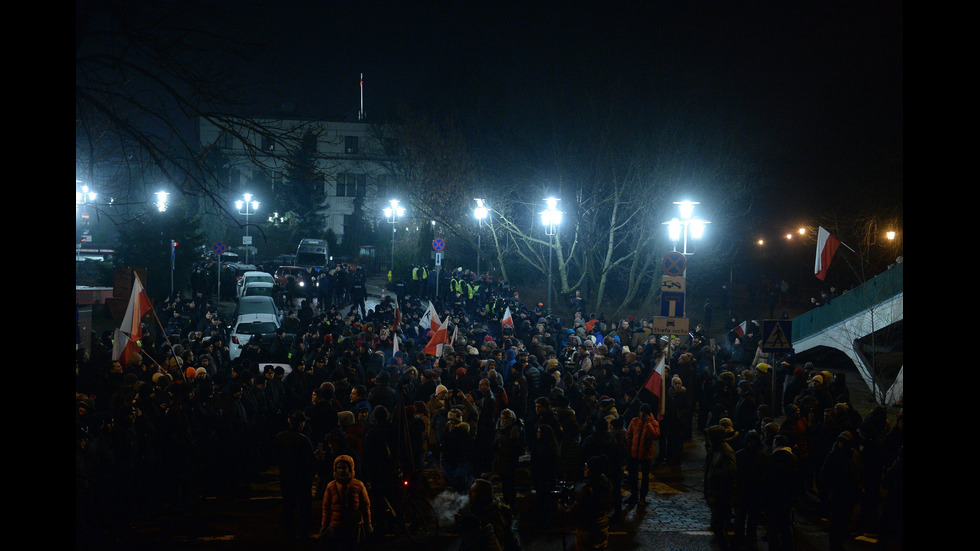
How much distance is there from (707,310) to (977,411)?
2522 centimetres

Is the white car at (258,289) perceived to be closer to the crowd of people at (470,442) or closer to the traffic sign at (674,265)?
the crowd of people at (470,442)

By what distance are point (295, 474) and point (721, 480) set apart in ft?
16.1

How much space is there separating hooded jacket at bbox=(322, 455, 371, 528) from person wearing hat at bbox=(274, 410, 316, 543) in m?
1.16

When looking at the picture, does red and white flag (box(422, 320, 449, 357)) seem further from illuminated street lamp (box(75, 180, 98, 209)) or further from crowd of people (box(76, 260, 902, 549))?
illuminated street lamp (box(75, 180, 98, 209))

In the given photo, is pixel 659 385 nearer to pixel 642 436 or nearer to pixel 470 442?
pixel 642 436

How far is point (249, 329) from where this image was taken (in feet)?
70.9

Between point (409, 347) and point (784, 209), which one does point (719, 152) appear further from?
point (784, 209)

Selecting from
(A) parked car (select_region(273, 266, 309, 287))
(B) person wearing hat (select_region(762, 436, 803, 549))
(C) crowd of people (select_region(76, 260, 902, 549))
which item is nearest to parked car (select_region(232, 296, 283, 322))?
(A) parked car (select_region(273, 266, 309, 287))

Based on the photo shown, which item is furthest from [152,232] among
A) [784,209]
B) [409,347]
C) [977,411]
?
[784,209]

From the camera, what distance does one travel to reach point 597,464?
6492 mm

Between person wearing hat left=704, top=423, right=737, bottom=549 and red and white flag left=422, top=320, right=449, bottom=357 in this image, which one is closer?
person wearing hat left=704, top=423, right=737, bottom=549

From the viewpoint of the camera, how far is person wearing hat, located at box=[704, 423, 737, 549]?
8234 millimetres

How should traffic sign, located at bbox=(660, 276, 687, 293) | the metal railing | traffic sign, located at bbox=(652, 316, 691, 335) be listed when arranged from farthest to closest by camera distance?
the metal railing < traffic sign, located at bbox=(660, 276, 687, 293) < traffic sign, located at bbox=(652, 316, 691, 335)

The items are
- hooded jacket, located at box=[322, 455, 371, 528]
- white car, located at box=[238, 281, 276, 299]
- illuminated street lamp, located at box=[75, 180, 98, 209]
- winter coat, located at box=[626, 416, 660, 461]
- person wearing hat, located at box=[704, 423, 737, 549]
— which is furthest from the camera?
white car, located at box=[238, 281, 276, 299]
